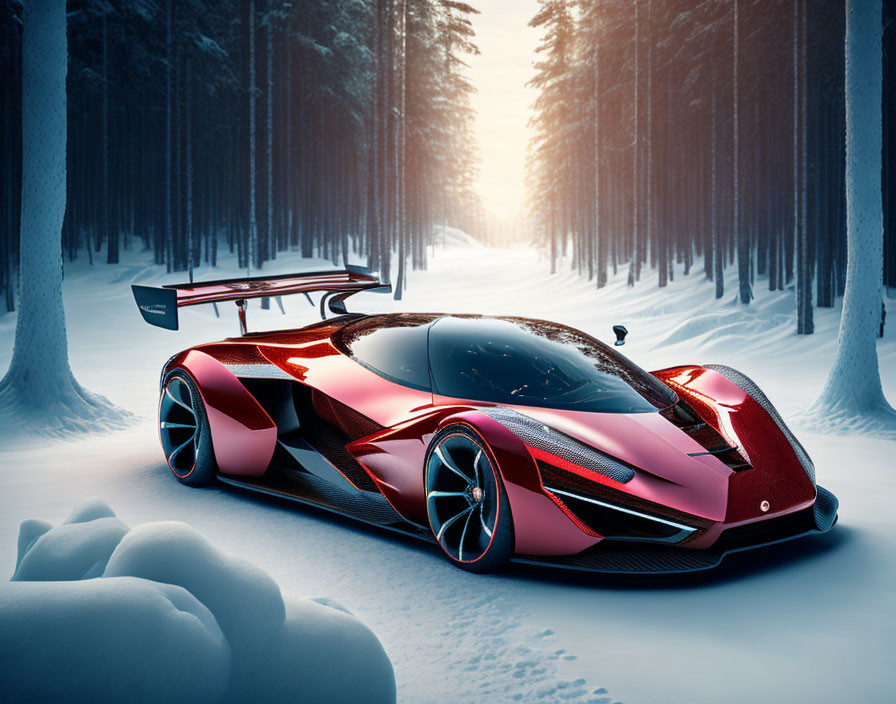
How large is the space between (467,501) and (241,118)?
101 feet

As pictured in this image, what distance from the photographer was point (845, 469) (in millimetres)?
6406

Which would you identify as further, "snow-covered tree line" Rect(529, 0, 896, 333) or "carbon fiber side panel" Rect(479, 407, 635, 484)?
"snow-covered tree line" Rect(529, 0, 896, 333)

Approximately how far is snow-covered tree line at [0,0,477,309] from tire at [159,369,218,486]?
60.3 feet

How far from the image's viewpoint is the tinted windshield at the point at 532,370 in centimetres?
449

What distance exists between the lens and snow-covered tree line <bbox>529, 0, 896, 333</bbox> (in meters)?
19.1

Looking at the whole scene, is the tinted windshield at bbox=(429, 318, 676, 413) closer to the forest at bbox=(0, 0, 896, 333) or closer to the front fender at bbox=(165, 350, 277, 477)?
the front fender at bbox=(165, 350, 277, 477)

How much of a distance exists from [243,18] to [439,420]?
1101 inches

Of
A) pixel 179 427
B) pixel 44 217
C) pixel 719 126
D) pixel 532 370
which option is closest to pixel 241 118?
pixel 719 126

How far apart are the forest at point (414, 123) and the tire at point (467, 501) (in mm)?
13549

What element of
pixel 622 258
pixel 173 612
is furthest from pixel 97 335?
pixel 622 258

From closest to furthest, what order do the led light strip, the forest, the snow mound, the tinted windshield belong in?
the snow mound, the led light strip, the tinted windshield, the forest

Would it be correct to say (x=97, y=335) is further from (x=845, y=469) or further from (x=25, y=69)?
(x=845, y=469)

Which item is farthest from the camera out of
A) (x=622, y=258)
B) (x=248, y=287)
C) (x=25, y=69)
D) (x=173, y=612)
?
(x=622, y=258)

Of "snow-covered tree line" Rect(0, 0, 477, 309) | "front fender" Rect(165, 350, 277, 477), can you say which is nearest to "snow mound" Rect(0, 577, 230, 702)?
"front fender" Rect(165, 350, 277, 477)
